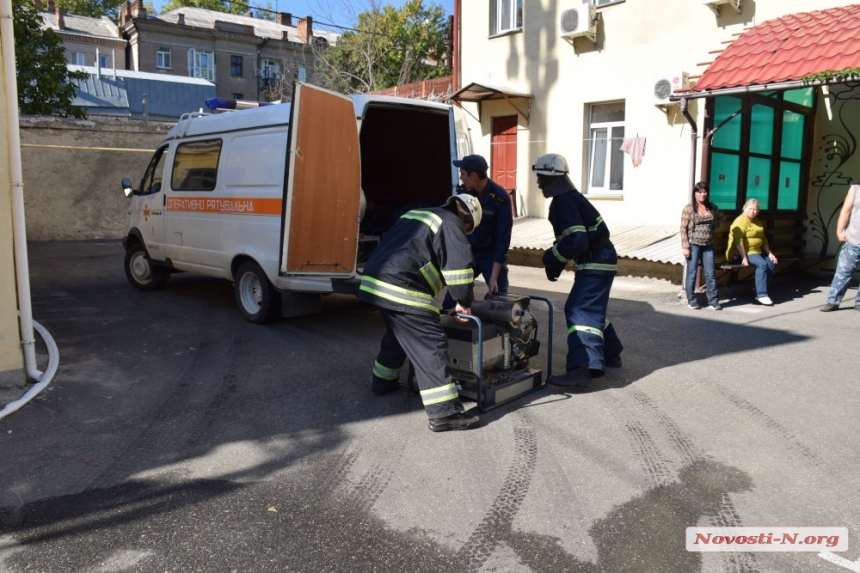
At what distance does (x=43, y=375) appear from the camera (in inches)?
212

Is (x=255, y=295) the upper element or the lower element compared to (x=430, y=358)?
lower

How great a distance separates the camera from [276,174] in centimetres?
688

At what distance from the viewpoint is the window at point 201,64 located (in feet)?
149

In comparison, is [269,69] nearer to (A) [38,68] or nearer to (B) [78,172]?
(A) [38,68]

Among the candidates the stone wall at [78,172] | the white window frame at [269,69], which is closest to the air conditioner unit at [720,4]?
the stone wall at [78,172]

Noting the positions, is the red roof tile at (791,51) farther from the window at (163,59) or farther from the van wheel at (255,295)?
the window at (163,59)

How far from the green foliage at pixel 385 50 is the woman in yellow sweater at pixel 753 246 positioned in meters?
17.7

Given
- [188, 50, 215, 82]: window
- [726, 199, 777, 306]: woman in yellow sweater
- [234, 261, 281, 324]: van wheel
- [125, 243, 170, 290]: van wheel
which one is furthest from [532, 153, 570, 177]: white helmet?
[188, 50, 215, 82]: window

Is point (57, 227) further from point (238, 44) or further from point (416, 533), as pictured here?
point (238, 44)

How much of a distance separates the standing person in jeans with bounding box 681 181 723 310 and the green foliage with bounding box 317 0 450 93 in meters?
17.9

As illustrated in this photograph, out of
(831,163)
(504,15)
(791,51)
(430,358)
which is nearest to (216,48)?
(504,15)

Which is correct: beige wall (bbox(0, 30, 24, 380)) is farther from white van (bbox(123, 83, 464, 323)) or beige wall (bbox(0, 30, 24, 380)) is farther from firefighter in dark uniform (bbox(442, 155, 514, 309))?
firefighter in dark uniform (bbox(442, 155, 514, 309))

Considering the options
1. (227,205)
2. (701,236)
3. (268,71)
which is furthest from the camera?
(268,71)

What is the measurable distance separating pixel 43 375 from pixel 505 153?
34.9 feet
